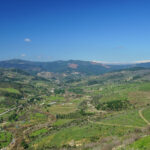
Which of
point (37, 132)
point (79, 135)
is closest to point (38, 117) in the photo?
point (37, 132)

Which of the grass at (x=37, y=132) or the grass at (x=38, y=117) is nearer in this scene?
the grass at (x=37, y=132)

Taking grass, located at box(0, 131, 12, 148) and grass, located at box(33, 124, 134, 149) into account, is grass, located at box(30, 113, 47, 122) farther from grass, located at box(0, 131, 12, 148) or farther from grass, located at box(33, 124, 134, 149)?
grass, located at box(33, 124, 134, 149)

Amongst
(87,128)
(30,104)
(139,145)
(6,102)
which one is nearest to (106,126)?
(87,128)

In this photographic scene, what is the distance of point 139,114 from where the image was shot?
→ 397 ft

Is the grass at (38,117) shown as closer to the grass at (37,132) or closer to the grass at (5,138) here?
the grass at (37,132)

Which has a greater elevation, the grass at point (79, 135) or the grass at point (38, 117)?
the grass at point (79, 135)

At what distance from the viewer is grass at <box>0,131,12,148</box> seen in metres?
93.7

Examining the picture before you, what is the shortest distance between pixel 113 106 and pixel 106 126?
184 ft

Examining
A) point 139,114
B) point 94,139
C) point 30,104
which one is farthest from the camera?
point 30,104

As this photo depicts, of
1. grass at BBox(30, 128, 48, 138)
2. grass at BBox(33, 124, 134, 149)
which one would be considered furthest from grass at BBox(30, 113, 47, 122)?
grass at BBox(33, 124, 134, 149)

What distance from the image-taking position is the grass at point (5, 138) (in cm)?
9365

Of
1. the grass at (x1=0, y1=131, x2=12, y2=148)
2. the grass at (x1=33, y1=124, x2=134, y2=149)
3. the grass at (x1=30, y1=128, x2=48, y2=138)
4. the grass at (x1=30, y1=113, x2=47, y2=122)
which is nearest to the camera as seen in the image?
the grass at (x1=33, y1=124, x2=134, y2=149)

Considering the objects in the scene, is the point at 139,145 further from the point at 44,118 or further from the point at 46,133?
the point at 44,118

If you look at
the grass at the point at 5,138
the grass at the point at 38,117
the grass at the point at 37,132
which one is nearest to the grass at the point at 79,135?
the grass at the point at 37,132
